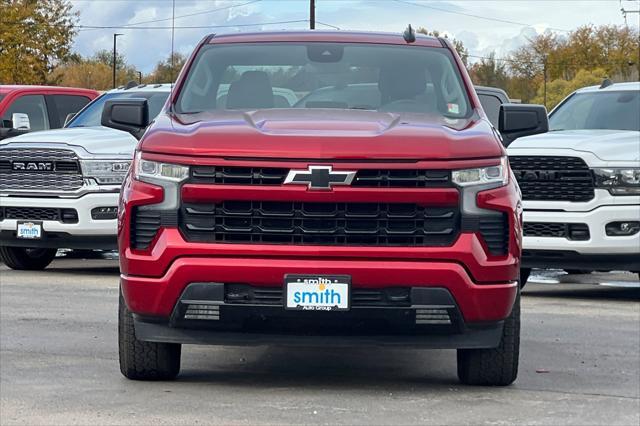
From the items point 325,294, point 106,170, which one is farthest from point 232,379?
point 106,170

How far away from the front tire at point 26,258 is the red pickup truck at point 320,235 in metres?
7.76

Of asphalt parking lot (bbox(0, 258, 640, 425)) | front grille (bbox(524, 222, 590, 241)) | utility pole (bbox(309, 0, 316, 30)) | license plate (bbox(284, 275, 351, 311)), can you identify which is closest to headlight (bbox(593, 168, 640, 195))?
front grille (bbox(524, 222, 590, 241))

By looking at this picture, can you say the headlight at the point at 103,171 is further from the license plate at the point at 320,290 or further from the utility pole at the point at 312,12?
the utility pole at the point at 312,12

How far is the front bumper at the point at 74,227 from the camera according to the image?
13.8 m

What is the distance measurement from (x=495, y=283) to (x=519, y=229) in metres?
0.41

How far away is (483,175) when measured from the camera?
7227 mm

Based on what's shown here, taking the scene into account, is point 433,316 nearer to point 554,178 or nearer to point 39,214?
point 554,178

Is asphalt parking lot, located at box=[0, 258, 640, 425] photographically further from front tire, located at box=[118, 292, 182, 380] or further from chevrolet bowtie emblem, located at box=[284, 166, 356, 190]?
chevrolet bowtie emblem, located at box=[284, 166, 356, 190]

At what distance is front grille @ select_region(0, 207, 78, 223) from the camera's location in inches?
544

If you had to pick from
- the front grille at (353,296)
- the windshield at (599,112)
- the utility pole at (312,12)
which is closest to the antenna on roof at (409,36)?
the front grille at (353,296)

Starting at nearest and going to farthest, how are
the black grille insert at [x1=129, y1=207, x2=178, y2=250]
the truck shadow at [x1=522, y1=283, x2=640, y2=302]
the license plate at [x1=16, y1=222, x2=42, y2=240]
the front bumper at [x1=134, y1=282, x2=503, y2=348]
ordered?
1. the front bumper at [x1=134, y1=282, x2=503, y2=348]
2. the black grille insert at [x1=129, y1=207, x2=178, y2=250]
3. the truck shadow at [x1=522, y1=283, x2=640, y2=302]
4. the license plate at [x1=16, y1=222, x2=42, y2=240]

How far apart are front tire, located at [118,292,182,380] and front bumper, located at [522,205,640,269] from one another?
17.7 ft

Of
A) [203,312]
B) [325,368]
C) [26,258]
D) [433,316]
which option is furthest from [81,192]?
[433,316]

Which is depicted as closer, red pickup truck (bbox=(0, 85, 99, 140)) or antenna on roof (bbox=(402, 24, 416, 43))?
antenna on roof (bbox=(402, 24, 416, 43))
